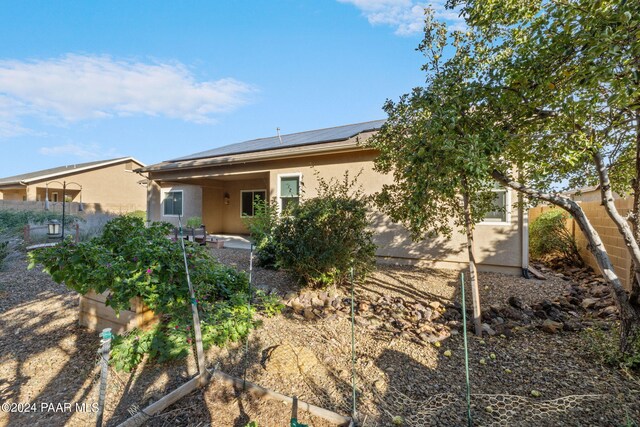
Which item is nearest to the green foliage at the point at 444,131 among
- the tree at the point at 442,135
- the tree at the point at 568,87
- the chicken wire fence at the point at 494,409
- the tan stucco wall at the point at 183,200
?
the tree at the point at 442,135

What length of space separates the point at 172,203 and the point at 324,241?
1014 cm

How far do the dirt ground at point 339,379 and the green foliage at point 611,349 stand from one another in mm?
110

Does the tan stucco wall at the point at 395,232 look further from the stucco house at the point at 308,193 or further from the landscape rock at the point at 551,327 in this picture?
the landscape rock at the point at 551,327

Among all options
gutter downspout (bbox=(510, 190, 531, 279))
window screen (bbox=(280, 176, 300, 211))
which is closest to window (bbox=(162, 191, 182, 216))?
window screen (bbox=(280, 176, 300, 211))

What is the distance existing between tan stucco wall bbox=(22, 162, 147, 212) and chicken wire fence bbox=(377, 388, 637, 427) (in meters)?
22.0

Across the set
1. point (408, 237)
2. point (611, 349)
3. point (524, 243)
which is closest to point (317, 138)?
point (408, 237)

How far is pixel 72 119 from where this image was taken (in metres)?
13.4

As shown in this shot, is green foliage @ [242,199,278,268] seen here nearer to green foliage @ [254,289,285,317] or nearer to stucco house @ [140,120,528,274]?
stucco house @ [140,120,528,274]

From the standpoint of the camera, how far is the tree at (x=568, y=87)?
7.66 ft

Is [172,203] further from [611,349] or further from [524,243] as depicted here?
[611,349]

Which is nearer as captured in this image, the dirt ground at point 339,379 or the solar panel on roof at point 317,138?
the dirt ground at point 339,379

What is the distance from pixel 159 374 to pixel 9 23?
9.70 m

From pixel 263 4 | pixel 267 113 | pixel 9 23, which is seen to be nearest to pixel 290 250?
pixel 263 4

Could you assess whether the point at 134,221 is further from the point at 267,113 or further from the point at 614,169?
the point at 267,113
